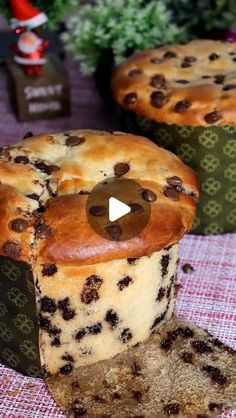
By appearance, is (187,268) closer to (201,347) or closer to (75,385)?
(201,347)

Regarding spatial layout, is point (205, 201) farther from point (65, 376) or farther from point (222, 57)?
point (65, 376)

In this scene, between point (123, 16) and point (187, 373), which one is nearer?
point (187, 373)

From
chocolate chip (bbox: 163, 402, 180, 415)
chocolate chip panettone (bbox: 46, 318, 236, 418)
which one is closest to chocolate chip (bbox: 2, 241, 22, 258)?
chocolate chip panettone (bbox: 46, 318, 236, 418)

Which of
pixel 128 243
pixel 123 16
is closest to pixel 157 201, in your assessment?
pixel 128 243

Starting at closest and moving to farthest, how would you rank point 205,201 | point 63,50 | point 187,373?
point 187,373, point 205,201, point 63,50

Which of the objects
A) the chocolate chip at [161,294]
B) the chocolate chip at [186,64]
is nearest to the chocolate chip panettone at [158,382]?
the chocolate chip at [161,294]

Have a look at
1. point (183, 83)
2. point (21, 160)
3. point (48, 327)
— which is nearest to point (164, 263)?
point (48, 327)

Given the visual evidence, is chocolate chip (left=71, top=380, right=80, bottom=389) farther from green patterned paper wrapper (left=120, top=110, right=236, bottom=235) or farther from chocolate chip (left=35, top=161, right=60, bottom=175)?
green patterned paper wrapper (left=120, top=110, right=236, bottom=235)
